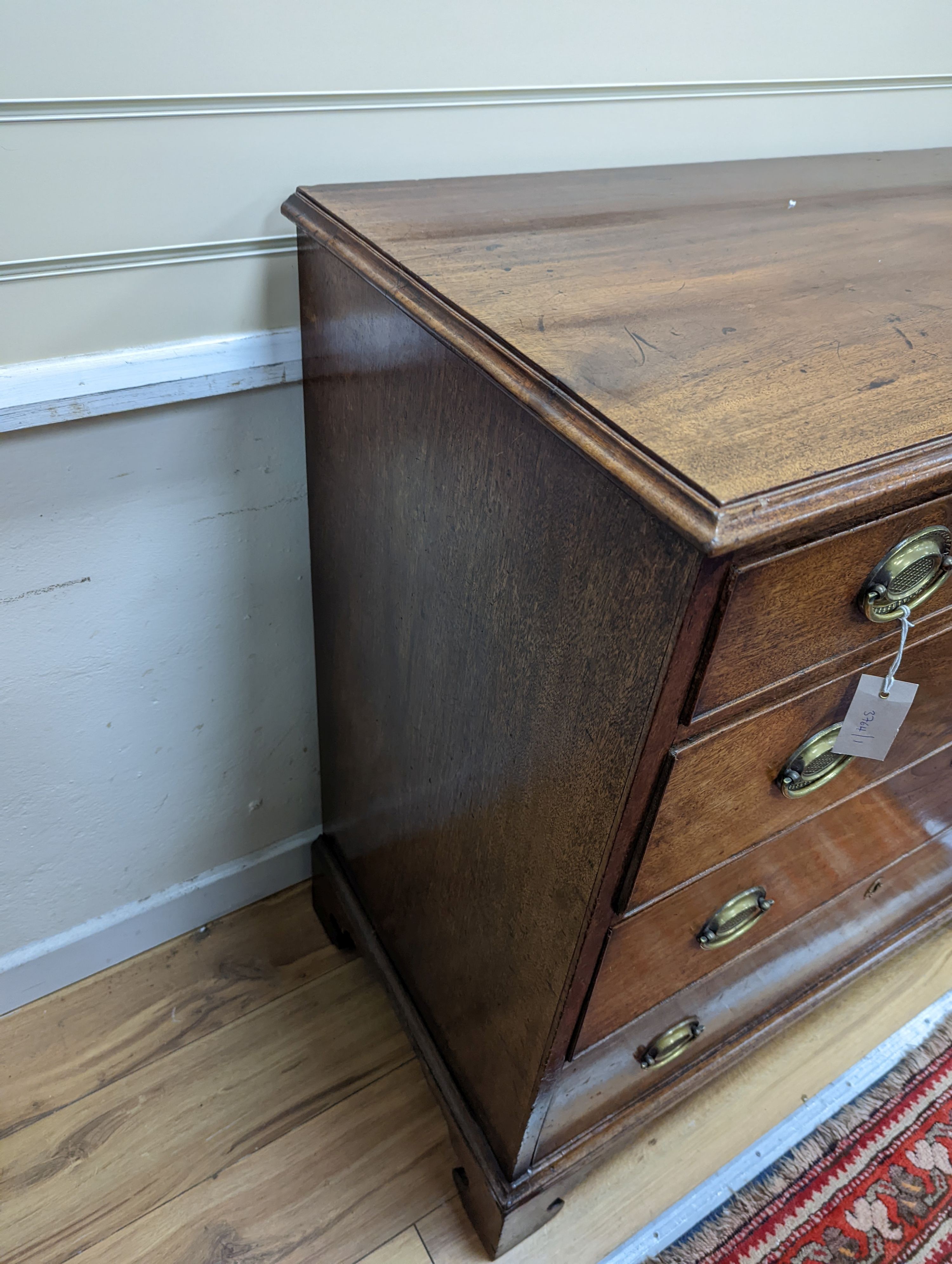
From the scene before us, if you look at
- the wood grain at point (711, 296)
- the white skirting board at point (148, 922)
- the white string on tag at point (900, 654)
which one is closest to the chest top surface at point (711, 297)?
the wood grain at point (711, 296)

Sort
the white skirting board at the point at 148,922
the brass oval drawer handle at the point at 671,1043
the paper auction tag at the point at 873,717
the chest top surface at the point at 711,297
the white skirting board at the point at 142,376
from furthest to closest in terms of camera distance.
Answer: the white skirting board at the point at 148,922
the brass oval drawer handle at the point at 671,1043
the white skirting board at the point at 142,376
the paper auction tag at the point at 873,717
the chest top surface at the point at 711,297

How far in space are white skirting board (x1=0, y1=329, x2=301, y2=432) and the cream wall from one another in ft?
0.04

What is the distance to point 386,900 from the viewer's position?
3.08ft

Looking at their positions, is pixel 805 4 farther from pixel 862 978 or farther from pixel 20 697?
pixel 862 978

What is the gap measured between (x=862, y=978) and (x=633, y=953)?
679 mm

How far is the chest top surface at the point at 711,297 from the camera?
17.1 inches

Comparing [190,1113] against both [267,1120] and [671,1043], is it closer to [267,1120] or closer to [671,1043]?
[267,1120]

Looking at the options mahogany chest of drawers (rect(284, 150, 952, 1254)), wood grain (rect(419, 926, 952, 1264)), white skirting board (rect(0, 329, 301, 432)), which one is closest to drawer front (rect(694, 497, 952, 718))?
mahogany chest of drawers (rect(284, 150, 952, 1254))

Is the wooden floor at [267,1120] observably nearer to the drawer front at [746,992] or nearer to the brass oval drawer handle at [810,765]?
the drawer front at [746,992]

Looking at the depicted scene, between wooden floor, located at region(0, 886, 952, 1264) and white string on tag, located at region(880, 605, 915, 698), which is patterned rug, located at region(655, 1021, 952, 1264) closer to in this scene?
wooden floor, located at region(0, 886, 952, 1264)

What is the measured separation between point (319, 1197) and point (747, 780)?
70cm

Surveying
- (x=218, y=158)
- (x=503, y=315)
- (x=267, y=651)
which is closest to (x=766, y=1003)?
(x=267, y=651)

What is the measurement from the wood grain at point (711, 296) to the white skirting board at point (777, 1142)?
2.90ft

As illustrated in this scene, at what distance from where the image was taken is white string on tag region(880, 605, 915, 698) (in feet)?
1.73
